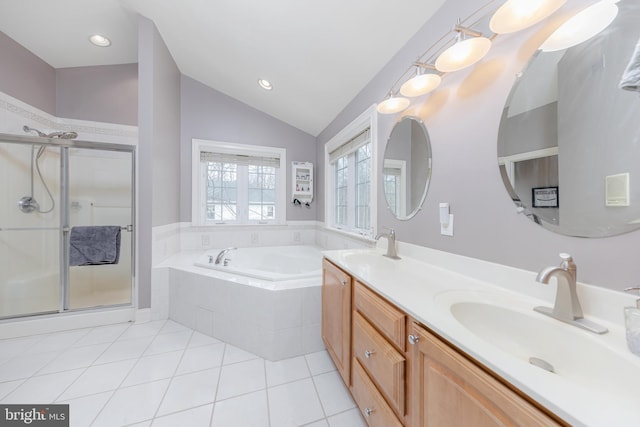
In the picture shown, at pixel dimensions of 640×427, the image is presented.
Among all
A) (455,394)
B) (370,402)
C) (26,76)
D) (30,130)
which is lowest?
(370,402)

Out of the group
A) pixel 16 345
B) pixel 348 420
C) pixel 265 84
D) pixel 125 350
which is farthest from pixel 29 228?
pixel 348 420

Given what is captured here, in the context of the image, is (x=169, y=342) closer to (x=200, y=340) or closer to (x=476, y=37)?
(x=200, y=340)

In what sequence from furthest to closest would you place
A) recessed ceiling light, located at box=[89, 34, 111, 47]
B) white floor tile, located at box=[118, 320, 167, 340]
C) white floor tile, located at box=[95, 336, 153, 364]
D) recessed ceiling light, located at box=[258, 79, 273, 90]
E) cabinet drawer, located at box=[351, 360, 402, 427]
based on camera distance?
recessed ceiling light, located at box=[258, 79, 273, 90], recessed ceiling light, located at box=[89, 34, 111, 47], white floor tile, located at box=[118, 320, 167, 340], white floor tile, located at box=[95, 336, 153, 364], cabinet drawer, located at box=[351, 360, 402, 427]

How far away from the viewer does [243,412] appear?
1.23 metres

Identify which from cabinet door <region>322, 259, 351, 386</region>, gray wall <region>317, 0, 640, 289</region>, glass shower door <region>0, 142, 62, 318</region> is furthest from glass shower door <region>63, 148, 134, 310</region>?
gray wall <region>317, 0, 640, 289</region>

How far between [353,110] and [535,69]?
1.53 metres

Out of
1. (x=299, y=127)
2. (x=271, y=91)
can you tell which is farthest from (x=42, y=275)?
(x=299, y=127)

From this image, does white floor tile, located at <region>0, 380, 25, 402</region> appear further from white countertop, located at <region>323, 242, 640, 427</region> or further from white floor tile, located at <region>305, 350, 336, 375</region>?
white countertop, located at <region>323, 242, 640, 427</region>

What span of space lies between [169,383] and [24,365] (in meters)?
1.07

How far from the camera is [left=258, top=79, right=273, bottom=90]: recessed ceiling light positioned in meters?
2.51

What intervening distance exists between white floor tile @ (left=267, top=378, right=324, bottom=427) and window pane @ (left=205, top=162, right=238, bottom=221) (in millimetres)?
2280

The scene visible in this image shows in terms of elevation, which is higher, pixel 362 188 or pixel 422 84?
pixel 422 84

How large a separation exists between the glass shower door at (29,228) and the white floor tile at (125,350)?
2.84 feet

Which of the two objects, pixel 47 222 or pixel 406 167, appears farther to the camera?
pixel 47 222
